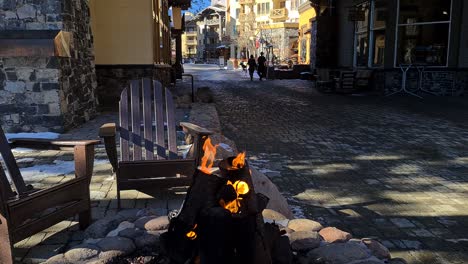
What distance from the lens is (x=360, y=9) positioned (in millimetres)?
16969

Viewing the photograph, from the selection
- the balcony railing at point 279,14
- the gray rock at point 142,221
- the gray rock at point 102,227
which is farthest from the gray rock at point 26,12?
the balcony railing at point 279,14

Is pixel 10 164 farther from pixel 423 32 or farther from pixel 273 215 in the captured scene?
pixel 423 32


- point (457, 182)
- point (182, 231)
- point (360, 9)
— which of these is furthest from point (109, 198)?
point (360, 9)

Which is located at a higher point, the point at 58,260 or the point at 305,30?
the point at 305,30

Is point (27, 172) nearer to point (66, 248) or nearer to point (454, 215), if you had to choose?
point (66, 248)

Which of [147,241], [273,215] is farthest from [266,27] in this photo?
[147,241]

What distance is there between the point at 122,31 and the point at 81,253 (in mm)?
9312

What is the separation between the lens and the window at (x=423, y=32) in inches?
554

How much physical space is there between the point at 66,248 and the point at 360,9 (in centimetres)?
1627

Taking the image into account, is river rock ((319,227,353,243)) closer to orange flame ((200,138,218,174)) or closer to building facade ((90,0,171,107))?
orange flame ((200,138,218,174))

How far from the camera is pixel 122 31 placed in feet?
36.3

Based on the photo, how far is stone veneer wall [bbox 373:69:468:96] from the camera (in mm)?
13766

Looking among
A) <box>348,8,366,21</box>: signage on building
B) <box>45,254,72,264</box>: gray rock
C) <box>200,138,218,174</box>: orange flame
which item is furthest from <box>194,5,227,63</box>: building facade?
<box>45,254,72,264</box>: gray rock

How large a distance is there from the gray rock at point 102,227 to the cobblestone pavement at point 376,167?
164cm
